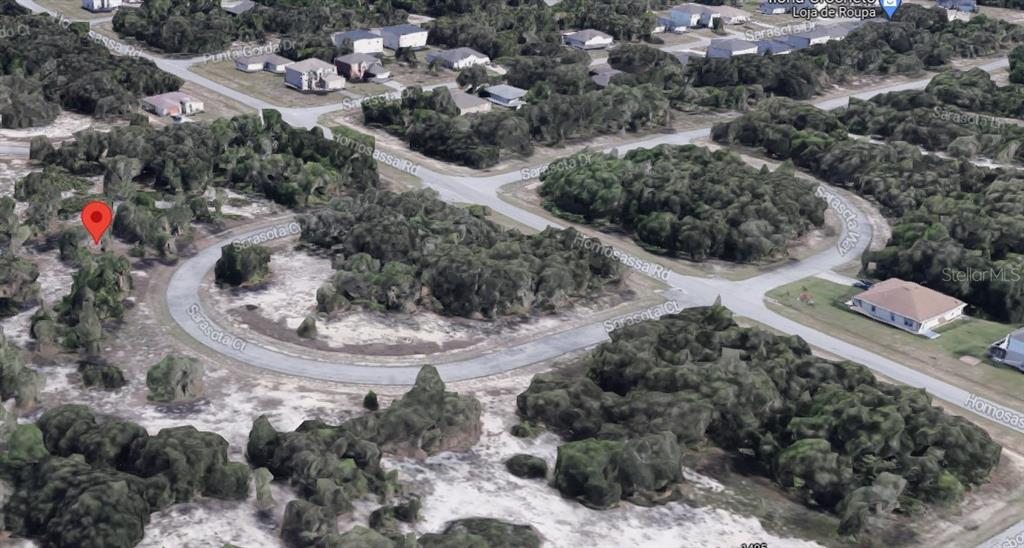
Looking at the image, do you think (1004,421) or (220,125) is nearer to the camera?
(1004,421)

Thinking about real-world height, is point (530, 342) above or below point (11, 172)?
below

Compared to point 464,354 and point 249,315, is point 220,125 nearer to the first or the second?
point 249,315

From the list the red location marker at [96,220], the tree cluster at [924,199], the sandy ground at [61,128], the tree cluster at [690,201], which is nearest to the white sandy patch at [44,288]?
the red location marker at [96,220]

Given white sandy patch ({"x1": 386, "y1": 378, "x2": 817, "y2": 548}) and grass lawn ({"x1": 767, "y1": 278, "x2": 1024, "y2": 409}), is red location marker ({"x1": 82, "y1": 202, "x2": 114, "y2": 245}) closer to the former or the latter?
white sandy patch ({"x1": 386, "y1": 378, "x2": 817, "y2": 548})

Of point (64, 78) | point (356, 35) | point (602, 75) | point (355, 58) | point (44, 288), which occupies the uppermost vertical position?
point (356, 35)

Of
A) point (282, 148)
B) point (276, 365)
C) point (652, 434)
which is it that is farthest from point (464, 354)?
point (282, 148)

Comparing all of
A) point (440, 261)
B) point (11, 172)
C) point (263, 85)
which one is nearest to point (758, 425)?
point (440, 261)

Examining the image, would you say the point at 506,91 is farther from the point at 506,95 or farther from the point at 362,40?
the point at 362,40
